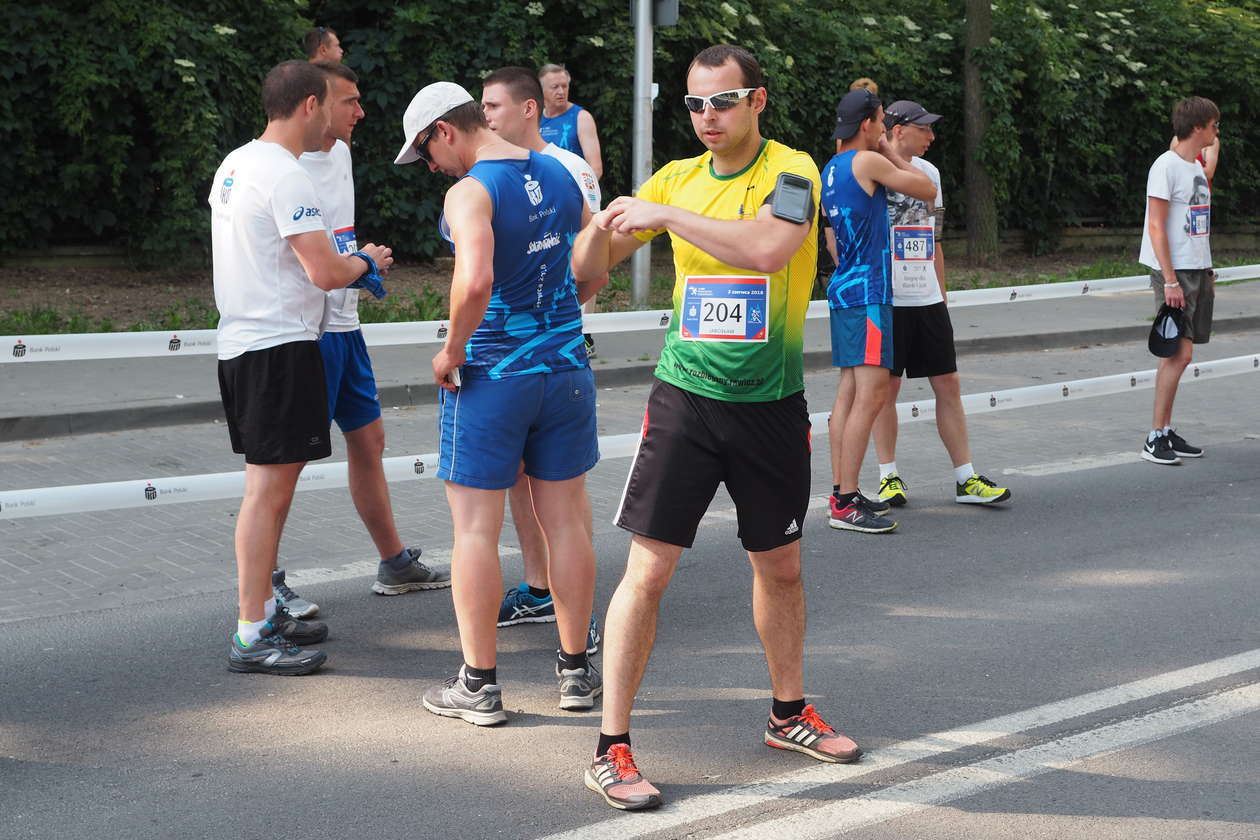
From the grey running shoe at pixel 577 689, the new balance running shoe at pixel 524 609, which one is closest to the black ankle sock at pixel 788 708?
the grey running shoe at pixel 577 689

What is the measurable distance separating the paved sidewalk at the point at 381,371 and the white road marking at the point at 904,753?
627 cm

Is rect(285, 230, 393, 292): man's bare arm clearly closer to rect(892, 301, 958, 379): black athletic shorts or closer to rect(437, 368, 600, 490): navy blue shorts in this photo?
rect(437, 368, 600, 490): navy blue shorts

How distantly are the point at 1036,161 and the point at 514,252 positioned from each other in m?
18.4

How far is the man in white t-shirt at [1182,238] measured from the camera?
27.5 ft

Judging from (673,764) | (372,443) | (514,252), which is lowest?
(673,764)

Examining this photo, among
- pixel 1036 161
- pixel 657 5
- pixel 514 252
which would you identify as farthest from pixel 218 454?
pixel 1036 161

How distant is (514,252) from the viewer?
4.46m

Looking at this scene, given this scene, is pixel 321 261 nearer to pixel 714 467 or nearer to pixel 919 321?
pixel 714 467

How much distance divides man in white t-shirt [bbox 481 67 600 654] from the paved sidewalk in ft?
14.7

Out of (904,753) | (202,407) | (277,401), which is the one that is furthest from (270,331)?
(202,407)

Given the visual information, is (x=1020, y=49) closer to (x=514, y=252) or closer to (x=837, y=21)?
(x=837, y=21)

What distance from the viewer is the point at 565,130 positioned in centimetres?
1105

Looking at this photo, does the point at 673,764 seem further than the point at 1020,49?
No

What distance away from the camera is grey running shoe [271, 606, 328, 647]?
528 cm
